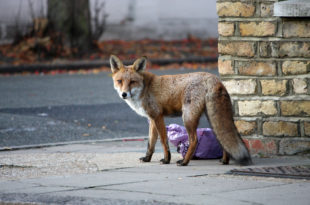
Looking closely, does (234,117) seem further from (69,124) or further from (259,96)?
(69,124)

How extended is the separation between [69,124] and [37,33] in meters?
12.5

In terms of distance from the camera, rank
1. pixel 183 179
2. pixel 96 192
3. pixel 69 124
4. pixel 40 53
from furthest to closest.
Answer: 1. pixel 40 53
2. pixel 69 124
3. pixel 183 179
4. pixel 96 192

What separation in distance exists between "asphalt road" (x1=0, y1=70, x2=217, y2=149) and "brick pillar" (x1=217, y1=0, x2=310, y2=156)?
290 cm

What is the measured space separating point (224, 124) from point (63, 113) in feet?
19.3

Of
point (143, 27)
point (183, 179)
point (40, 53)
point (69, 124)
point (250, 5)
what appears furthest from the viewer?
point (143, 27)

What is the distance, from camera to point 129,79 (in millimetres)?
7426

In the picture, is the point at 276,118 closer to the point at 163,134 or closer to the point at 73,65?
the point at 163,134

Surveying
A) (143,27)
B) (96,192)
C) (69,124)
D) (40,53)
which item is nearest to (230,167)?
(96,192)

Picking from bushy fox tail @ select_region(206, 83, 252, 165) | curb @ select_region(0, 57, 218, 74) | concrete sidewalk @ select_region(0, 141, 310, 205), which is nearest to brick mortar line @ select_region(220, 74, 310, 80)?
bushy fox tail @ select_region(206, 83, 252, 165)

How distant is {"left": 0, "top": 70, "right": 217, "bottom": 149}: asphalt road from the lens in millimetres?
10430

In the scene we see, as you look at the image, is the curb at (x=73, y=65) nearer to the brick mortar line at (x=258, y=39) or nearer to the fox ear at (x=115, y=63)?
the fox ear at (x=115, y=63)

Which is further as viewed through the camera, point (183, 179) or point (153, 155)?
point (153, 155)

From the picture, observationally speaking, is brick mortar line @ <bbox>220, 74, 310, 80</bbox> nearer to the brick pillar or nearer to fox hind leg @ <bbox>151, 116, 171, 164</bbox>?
the brick pillar

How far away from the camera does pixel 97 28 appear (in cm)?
2398
